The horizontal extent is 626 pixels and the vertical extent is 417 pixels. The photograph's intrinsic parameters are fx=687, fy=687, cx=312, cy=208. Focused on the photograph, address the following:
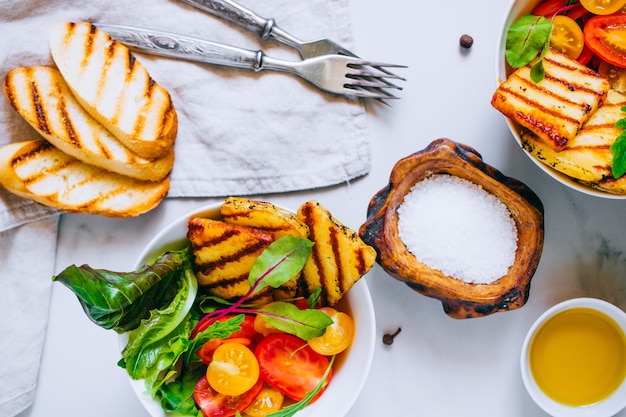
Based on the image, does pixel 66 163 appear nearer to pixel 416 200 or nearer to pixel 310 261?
pixel 310 261

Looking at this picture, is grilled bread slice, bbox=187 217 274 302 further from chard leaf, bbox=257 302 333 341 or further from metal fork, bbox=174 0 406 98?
metal fork, bbox=174 0 406 98

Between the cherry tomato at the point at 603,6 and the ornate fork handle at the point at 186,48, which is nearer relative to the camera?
the cherry tomato at the point at 603,6

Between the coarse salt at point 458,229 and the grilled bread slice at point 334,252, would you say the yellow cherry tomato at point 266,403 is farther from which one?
the coarse salt at point 458,229

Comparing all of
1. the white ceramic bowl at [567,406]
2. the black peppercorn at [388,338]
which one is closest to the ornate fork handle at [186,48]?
the black peppercorn at [388,338]

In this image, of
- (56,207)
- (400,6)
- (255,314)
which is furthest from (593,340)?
(56,207)

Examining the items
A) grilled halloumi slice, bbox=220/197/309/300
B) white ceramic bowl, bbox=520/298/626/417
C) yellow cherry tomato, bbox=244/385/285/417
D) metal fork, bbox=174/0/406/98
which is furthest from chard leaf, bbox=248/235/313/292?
white ceramic bowl, bbox=520/298/626/417

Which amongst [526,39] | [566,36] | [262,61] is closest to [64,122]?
[262,61]
